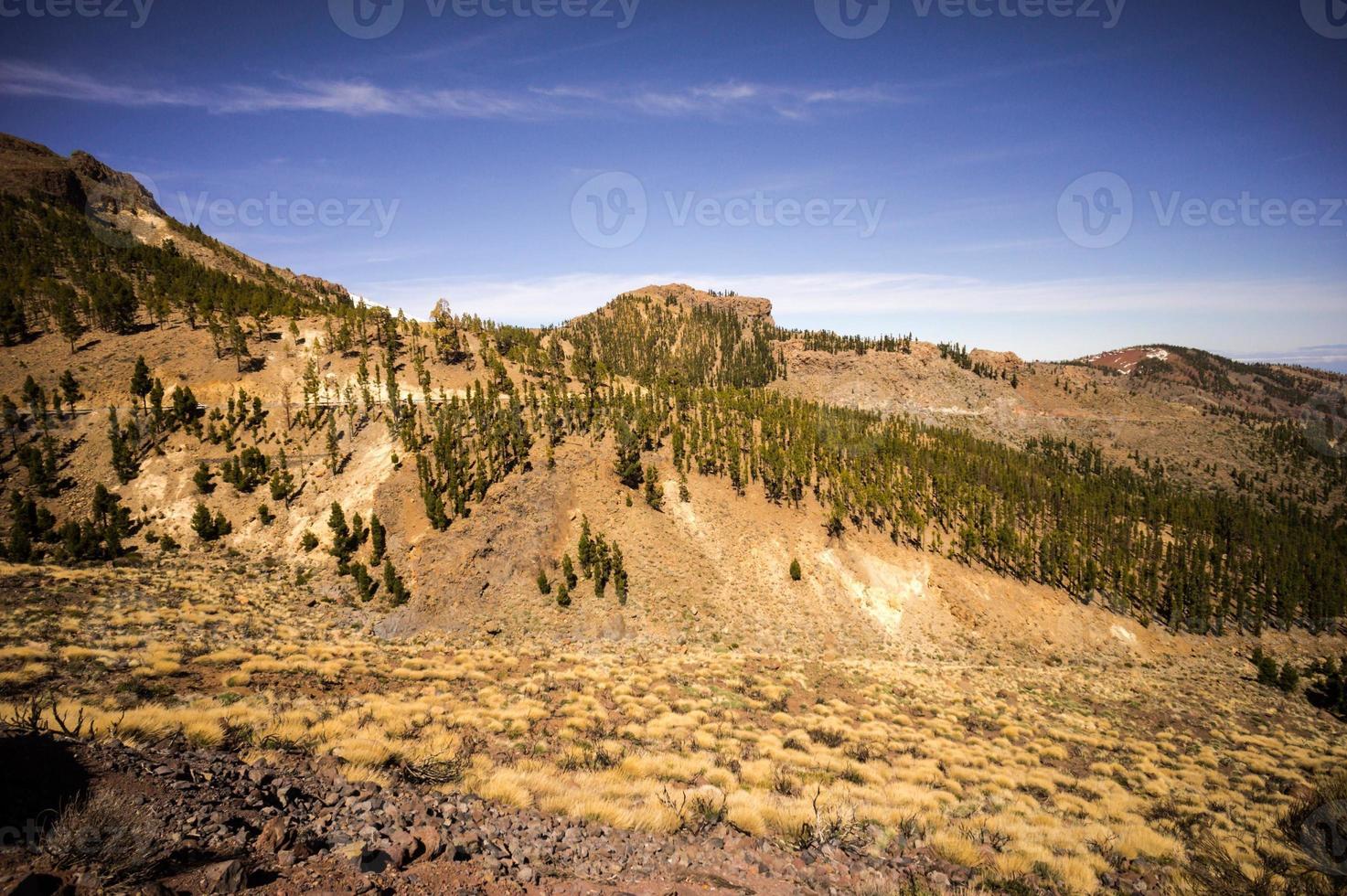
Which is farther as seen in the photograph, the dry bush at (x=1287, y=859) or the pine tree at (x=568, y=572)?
the pine tree at (x=568, y=572)

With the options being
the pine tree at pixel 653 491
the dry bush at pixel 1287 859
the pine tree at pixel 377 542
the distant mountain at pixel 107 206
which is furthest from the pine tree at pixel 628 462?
the distant mountain at pixel 107 206

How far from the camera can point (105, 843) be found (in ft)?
17.0

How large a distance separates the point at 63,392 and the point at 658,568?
54773mm

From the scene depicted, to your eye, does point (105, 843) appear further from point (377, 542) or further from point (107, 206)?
point (107, 206)

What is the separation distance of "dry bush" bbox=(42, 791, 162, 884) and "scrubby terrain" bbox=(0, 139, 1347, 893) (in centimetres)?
4

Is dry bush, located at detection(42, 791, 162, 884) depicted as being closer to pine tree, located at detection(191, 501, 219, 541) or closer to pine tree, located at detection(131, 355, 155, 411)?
pine tree, located at detection(191, 501, 219, 541)

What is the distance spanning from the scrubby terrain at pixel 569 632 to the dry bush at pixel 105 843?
4 cm

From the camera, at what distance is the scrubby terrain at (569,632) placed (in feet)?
28.2

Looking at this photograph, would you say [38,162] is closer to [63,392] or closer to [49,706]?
[63,392]

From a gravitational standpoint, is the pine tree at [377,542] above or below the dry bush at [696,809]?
below

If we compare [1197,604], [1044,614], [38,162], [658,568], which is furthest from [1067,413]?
[38,162]

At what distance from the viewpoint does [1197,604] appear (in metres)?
53.3

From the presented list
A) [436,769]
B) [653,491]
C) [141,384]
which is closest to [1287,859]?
[436,769]

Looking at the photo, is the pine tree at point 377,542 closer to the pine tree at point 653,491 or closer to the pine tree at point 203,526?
the pine tree at point 203,526
